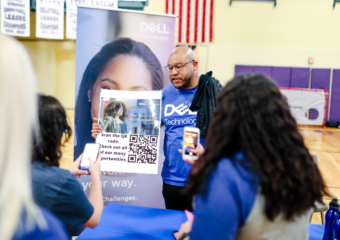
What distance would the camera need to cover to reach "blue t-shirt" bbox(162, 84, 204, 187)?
93.3 inches

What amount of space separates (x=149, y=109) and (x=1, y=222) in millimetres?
2086

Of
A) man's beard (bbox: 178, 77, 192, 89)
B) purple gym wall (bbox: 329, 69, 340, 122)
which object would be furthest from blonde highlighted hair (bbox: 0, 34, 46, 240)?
purple gym wall (bbox: 329, 69, 340, 122)

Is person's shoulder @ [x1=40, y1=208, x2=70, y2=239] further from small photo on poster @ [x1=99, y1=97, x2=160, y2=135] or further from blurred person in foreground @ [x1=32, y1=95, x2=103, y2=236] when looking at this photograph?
small photo on poster @ [x1=99, y1=97, x2=160, y2=135]

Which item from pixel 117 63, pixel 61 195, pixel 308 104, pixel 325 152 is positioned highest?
pixel 117 63

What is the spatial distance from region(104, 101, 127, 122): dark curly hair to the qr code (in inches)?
9.2

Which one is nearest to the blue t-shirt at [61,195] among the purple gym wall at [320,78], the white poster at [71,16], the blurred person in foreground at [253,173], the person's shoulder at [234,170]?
the blurred person in foreground at [253,173]

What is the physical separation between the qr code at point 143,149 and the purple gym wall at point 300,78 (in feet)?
28.7

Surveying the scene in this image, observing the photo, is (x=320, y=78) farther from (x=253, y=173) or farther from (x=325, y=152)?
(x=253, y=173)

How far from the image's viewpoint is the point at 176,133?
2.43 metres

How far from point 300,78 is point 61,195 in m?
10.4

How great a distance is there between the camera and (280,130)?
32.9 inches

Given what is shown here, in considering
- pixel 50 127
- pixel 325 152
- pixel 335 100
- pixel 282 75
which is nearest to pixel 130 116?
pixel 50 127

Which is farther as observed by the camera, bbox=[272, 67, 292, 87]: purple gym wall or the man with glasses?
bbox=[272, 67, 292, 87]: purple gym wall

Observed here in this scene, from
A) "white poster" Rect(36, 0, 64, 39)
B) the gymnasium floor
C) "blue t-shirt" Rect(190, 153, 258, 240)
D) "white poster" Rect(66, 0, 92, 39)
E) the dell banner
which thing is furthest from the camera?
"white poster" Rect(36, 0, 64, 39)
